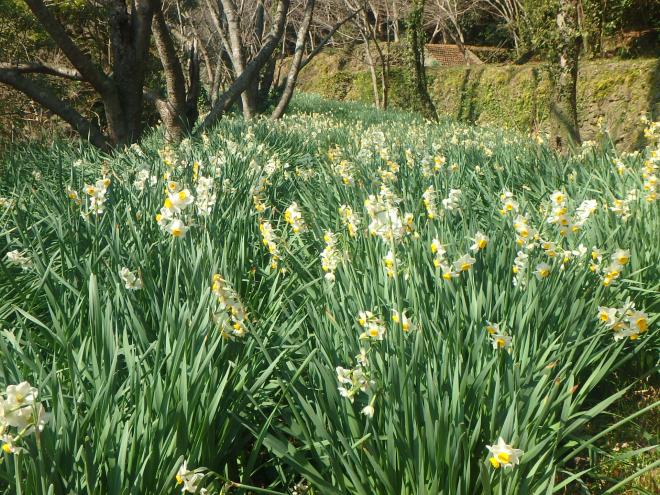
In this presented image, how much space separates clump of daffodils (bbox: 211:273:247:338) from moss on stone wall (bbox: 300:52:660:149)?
430cm

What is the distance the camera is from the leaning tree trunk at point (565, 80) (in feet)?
20.0

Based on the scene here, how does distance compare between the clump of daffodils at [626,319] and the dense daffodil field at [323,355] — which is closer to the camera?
the dense daffodil field at [323,355]

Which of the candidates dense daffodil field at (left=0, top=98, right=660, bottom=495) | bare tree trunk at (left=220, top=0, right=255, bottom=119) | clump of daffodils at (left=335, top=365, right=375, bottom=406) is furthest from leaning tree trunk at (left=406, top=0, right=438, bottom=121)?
clump of daffodils at (left=335, top=365, right=375, bottom=406)

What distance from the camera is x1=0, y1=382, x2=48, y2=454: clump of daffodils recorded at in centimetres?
110

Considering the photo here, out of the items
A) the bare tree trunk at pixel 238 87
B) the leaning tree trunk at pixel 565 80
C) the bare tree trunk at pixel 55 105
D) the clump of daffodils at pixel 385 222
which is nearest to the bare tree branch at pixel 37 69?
the bare tree trunk at pixel 55 105

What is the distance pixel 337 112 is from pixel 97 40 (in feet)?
19.7

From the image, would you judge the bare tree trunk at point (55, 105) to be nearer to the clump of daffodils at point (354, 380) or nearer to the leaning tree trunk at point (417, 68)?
the clump of daffodils at point (354, 380)

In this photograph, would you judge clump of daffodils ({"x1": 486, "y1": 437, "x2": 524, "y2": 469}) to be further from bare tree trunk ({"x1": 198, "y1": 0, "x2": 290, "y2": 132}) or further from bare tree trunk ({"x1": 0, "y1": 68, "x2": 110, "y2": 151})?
bare tree trunk ({"x1": 198, "y1": 0, "x2": 290, "y2": 132})

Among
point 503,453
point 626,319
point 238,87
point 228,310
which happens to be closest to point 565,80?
point 238,87

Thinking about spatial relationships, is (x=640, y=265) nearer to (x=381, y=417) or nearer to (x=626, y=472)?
(x=626, y=472)

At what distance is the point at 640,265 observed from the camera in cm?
252

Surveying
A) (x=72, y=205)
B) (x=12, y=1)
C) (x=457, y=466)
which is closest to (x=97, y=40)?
(x=12, y=1)

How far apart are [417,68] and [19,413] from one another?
1408 cm

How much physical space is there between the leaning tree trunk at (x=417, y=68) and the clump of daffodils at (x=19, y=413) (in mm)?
13381
